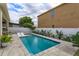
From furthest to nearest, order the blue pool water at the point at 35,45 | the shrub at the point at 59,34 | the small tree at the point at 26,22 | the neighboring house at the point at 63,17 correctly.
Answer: the shrub at the point at 59,34 → the neighboring house at the point at 63,17 → the small tree at the point at 26,22 → the blue pool water at the point at 35,45

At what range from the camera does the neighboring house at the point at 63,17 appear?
21.2ft

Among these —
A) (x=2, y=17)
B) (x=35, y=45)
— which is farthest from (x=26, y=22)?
(x=2, y=17)

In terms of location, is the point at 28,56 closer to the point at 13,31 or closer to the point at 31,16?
the point at 31,16

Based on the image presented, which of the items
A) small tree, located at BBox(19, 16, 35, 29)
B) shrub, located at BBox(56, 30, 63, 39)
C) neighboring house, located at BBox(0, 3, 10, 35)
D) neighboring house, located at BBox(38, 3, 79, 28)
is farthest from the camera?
shrub, located at BBox(56, 30, 63, 39)

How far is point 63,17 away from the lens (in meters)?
6.91

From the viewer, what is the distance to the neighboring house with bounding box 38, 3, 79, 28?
21.2 ft

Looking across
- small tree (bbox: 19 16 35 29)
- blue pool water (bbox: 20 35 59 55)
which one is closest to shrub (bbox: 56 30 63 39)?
blue pool water (bbox: 20 35 59 55)

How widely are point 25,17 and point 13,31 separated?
1409mm

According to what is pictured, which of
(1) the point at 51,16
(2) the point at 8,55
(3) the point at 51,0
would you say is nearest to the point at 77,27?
(1) the point at 51,16

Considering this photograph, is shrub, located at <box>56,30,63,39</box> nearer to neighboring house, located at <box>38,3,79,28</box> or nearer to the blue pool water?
neighboring house, located at <box>38,3,79,28</box>

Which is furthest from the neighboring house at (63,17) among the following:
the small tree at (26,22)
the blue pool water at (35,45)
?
the blue pool water at (35,45)

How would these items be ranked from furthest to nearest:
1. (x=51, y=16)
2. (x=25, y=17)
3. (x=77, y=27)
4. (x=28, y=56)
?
(x=51, y=16) < (x=77, y=27) < (x=25, y=17) < (x=28, y=56)

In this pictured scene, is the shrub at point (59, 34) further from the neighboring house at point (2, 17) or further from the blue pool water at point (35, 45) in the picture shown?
the neighboring house at point (2, 17)

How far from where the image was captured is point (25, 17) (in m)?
5.91
